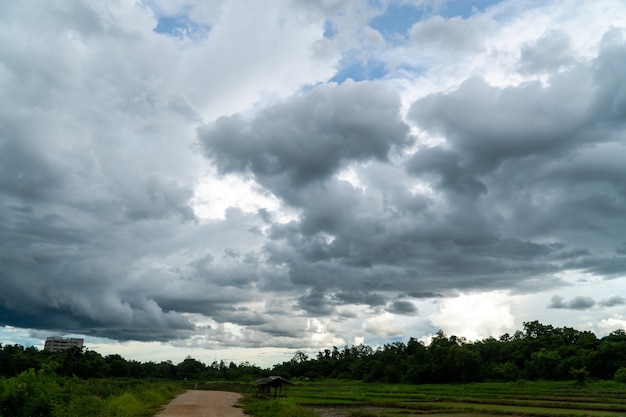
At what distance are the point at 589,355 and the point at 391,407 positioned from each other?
39774 mm

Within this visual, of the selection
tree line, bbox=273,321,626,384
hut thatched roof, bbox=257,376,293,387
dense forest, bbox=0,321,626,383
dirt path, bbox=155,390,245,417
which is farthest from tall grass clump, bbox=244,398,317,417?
tree line, bbox=273,321,626,384

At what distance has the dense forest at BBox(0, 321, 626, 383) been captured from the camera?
241ft

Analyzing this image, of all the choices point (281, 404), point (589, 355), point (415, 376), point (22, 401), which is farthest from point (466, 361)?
point (22, 401)

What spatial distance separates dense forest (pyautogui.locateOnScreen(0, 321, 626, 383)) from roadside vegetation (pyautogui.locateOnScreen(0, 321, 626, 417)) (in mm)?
185

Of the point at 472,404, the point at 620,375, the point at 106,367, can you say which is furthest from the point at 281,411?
the point at 106,367

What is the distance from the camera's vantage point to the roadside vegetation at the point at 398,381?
2439 centimetres

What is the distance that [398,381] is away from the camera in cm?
9750

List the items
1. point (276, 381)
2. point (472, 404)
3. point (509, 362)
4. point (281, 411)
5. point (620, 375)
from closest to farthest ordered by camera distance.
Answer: point (281, 411) → point (472, 404) → point (276, 381) → point (620, 375) → point (509, 362)

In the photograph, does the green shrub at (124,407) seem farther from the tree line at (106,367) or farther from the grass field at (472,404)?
the tree line at (106,367)

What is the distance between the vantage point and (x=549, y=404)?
44.6m

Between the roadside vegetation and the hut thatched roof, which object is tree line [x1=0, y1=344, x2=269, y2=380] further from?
the hut thatched roof

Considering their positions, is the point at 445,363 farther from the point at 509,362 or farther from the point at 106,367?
the point at 106,367

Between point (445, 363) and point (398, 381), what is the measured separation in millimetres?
12489

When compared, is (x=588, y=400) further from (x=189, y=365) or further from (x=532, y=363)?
(x=189, y=365)
